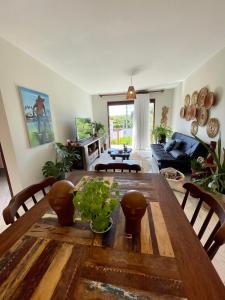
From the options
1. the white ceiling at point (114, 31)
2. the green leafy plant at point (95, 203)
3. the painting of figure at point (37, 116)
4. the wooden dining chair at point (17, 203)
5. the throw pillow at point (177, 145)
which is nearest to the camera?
the green leafy plant at point (95, 203)

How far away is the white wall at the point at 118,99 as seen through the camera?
18.2ft

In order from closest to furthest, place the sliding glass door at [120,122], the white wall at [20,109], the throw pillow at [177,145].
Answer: the white wall at [20,109] → the throw pillow at [177,145] → the sliding glass door at [120,122]

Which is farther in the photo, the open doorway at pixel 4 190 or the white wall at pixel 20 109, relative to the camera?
the open doorway at pixel 4 190

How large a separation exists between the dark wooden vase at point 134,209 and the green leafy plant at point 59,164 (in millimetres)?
2221

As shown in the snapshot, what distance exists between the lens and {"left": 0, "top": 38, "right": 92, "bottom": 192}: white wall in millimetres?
2014

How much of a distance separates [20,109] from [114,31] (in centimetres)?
171

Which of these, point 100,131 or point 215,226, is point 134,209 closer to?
point 215,226

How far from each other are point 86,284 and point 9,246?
42 centimetres

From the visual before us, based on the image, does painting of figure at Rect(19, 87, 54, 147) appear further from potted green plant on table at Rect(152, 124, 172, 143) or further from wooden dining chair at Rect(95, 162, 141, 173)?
potted green plant on table at Rect(152, 124, 172, 143)

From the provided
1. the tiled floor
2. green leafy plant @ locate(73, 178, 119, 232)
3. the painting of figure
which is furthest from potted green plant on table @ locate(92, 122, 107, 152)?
green leafy plant @ locate(73, 178, 119, 232)

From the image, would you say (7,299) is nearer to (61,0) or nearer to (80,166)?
(61,0)

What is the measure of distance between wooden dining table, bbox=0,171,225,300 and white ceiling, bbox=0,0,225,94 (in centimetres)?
188

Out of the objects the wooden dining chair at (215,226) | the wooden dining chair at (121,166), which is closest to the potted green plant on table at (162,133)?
the wooden dining chair at (121,166)

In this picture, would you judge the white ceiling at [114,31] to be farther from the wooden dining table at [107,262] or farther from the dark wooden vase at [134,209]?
the wooden dining table at [107,262]
